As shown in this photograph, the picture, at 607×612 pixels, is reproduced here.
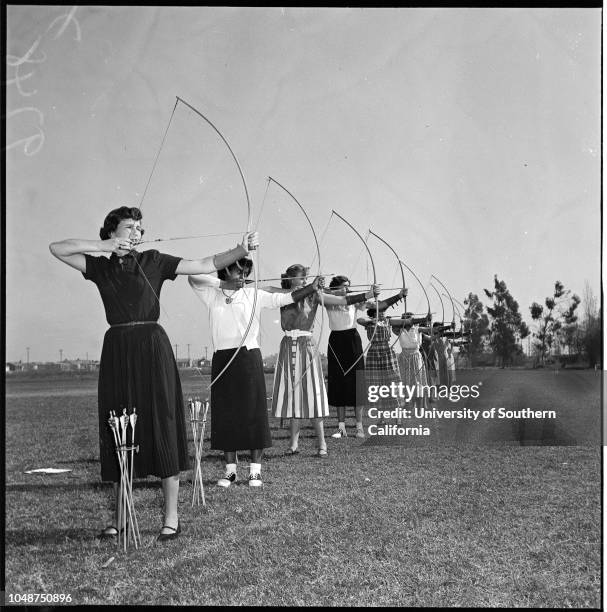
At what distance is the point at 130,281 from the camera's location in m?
2.55

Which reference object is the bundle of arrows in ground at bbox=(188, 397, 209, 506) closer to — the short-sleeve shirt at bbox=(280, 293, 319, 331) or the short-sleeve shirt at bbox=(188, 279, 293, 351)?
the short-sleeve shirt at bbox=(188, 279, 293, 351)

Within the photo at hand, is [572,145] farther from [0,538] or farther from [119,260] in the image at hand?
[0,538]

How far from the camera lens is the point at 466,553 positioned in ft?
8.67

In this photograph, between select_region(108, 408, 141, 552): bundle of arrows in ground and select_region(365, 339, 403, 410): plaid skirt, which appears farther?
select_region(365, 339, 403, 410): plaid skirt

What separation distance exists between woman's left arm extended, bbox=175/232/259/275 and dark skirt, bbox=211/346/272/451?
1.87 feet

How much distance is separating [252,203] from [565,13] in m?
1.49

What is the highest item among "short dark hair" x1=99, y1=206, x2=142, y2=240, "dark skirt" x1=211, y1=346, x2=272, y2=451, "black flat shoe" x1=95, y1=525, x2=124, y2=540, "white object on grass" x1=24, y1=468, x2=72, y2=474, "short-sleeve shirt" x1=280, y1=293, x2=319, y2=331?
"short dark hair" x1=99, y1=206, x2=142, y2=240

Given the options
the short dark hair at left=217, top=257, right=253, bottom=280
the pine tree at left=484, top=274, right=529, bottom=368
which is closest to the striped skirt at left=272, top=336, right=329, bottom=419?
the short dark hair at left=217, top=257, right=253, bottom=280

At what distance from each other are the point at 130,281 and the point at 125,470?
26.0 inches

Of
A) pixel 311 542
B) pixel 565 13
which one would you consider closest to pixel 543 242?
pixel 565 13

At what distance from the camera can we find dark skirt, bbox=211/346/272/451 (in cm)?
307

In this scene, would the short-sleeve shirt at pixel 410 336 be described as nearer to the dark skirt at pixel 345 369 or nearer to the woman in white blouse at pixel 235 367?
the dark skirt at pixel 345 369

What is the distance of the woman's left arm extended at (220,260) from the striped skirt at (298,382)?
0.96 m

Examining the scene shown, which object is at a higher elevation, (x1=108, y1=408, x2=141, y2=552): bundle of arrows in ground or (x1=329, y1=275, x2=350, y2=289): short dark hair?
(x1=329, y1=275, x2=350, y2=289): short dark hair
